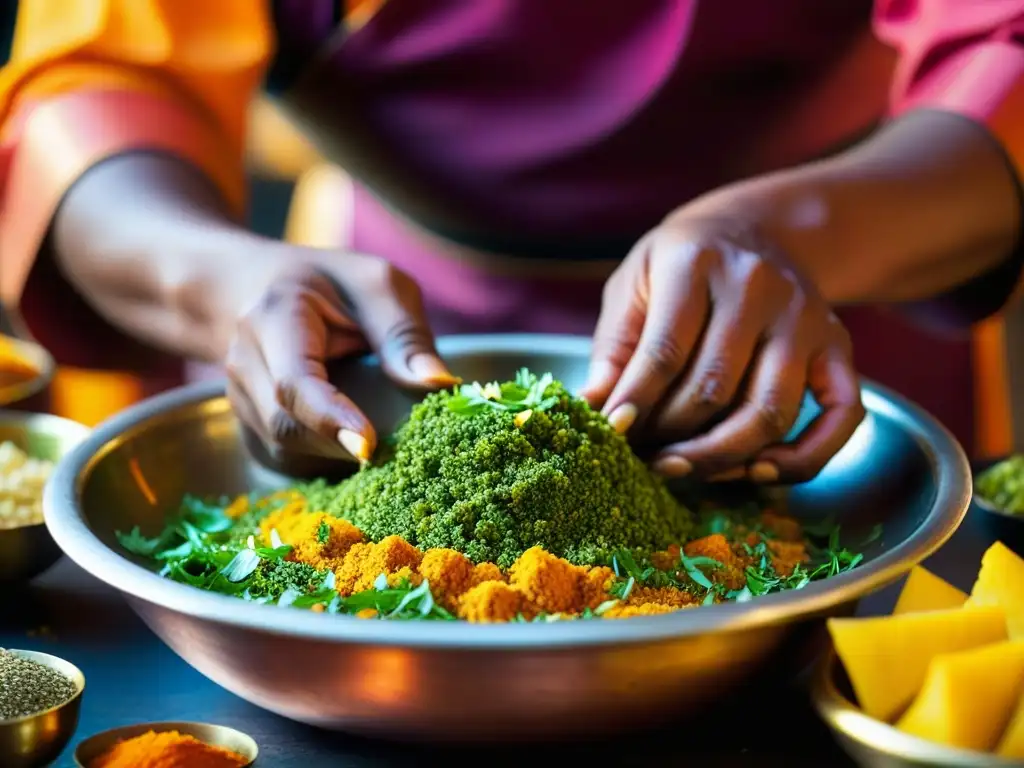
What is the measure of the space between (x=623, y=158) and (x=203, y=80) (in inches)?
20.3

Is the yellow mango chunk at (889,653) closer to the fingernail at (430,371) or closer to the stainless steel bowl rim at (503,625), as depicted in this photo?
the stainless steel bowl rim at (503,625)

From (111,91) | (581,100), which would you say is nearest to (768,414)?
(581,100)

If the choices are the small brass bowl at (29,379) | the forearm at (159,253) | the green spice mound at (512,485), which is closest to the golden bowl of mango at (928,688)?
the green spice mound at (512,485)

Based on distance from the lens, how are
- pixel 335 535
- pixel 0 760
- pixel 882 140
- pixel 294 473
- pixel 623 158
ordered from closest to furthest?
pixel 0 760 < pixel 335 535 < pixel 294 473 < pixel 882 140 < pixel 623 158

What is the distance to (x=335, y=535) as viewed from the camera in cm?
87

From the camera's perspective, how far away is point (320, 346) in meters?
1.01

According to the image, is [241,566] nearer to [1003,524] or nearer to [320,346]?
[320,346]

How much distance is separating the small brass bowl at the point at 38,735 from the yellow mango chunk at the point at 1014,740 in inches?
21.0

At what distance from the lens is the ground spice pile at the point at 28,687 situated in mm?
726

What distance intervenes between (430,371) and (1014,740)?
0.52 meters

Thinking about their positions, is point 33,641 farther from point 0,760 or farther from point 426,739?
point 426,739

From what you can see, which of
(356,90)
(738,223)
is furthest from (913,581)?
(356,90)

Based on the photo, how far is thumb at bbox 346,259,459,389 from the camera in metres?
0.99

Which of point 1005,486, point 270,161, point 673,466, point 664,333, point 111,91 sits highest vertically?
point 111,91
